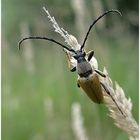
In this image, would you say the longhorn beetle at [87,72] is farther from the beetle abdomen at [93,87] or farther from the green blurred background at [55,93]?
the green blurred background at [55,93]

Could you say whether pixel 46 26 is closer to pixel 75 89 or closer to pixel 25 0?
pixel 25 0

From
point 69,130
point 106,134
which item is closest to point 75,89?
point 69,130

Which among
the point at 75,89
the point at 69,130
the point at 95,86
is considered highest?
the point at 75,89

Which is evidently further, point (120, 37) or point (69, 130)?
point (120, 37)

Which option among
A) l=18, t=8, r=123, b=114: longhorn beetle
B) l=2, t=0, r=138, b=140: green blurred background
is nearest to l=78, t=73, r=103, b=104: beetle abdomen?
l=18, t=8, r=123, b=114: longhorn beetle

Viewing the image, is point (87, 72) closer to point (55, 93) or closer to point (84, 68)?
point (84, 68)

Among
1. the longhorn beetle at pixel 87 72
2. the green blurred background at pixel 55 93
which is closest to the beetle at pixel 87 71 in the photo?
the longhorn beetle at pixel 87 72

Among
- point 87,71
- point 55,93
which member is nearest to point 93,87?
point 87,71

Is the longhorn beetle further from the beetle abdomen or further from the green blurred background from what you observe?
the green blurred background

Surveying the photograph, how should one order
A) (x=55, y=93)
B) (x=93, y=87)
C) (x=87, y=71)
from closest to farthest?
(x=93, y=87) → (x=87, y=71) → (x=55, y=93)
